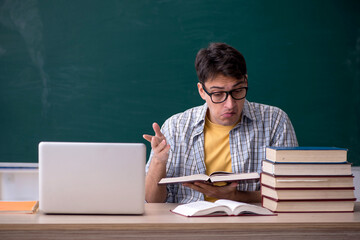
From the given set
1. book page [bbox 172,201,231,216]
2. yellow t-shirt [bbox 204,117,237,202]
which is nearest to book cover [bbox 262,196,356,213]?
book page [bbox 172,201,231,216]

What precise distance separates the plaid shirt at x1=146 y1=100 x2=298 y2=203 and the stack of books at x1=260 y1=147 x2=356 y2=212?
1.86 feet

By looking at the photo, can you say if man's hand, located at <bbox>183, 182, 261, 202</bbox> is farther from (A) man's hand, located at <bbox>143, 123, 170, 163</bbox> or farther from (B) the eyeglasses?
(B) the eyeglasses

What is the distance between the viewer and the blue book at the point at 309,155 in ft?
5.07

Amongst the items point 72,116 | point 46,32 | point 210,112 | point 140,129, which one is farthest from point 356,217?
point 46,32

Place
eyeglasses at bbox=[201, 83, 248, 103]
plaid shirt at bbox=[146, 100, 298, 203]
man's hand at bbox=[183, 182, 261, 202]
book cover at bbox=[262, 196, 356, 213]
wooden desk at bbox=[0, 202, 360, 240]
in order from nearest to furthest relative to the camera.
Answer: wooden desk at bbox=[0, 202, 360, 240] < book cover at bbox=[262, 196, 356, 213] < man's hand at bbox=[183, 182, 261, 202] < eyeglasses at bbox=[201, 83, 248, 103] < plaid shirt at bbox=[146, 100, 298, 203]

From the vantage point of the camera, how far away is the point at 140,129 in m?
2.94

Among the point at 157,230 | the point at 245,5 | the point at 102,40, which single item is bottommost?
the point at 157,230

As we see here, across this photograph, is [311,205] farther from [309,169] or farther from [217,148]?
[217,148]

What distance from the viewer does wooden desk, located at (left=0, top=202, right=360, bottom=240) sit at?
1302mm

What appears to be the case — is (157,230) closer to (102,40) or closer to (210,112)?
(210,112)

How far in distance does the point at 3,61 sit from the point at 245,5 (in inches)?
68.5

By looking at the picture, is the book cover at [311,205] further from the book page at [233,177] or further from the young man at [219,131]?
the young man at [219,131]

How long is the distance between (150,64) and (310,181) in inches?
66.6

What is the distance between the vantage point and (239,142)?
7.07 ft
